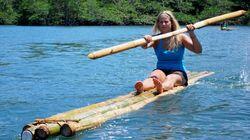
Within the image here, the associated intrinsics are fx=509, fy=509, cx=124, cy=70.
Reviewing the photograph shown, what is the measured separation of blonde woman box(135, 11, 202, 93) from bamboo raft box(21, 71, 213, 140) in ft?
1.24

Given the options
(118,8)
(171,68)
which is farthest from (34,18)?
(171,68)

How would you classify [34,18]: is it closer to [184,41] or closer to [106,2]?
[106,2]

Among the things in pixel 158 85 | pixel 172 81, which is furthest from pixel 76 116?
pixel 172 81

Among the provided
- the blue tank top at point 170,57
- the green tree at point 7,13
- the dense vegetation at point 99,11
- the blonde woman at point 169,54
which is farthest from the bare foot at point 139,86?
the green tree at point 7,13

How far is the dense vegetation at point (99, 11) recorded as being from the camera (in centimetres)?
9881

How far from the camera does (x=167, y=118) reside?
1057 centimetres

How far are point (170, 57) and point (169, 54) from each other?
9cm

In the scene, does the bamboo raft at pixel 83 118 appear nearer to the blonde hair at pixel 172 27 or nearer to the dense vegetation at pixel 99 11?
the blonde hair at pixel 172 27

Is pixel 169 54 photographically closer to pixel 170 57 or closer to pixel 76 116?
pixel 170 57

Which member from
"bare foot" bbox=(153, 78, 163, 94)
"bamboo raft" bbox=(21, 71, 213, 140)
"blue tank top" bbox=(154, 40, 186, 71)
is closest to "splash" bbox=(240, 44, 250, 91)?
"blue tank top" bbox=(154, 40, 186, 71)

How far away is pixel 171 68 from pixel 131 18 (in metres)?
89.6

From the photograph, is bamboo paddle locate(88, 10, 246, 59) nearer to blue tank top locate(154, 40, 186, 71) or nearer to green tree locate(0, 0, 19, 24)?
blue tank top locate(154, 40, 186, 71)

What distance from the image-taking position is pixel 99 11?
10069 cm

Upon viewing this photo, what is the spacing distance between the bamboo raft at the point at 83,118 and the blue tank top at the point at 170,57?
1.31 m
